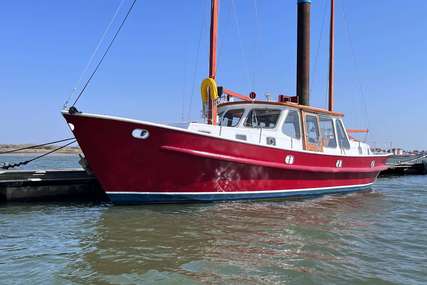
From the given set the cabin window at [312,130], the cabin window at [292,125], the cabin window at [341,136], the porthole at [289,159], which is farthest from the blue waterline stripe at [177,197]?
the cabin window at [341,136]

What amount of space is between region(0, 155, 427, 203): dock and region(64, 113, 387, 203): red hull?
257 centimetres

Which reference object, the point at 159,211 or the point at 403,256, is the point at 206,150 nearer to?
the point at 159,211

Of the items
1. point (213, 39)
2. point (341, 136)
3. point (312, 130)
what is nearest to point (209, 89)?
point (213, 39)

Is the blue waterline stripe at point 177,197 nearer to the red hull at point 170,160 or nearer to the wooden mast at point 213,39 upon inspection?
the red hull at point 170,160

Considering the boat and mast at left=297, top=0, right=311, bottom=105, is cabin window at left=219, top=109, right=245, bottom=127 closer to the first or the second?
the boat

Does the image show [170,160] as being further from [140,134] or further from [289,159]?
[289,159]

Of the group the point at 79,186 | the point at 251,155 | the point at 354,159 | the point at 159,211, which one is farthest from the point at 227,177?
the point at 354,159

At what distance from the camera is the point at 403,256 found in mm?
6617

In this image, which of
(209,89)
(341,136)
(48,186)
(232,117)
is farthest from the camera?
(341,136)

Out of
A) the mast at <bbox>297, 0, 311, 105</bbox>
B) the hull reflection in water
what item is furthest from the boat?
the mast at <bbox>297, 0, 311, 105</bbox>

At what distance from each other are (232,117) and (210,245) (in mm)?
6702

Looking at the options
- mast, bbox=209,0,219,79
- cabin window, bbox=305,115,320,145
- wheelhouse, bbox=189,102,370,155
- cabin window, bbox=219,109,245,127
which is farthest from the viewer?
cabin window, bbox=305,115,320,145

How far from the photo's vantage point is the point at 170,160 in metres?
10.0

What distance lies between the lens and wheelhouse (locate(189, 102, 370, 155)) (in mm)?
11820
